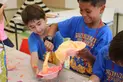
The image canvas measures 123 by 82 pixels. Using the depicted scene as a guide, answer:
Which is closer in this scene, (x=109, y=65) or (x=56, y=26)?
(x=109, y=65)

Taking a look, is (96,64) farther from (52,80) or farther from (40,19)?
(40,19)

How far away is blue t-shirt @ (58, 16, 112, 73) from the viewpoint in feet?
3.67

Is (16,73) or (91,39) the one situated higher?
(91,39)

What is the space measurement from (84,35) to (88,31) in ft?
0.11

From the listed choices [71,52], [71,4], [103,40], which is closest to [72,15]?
[71,4]

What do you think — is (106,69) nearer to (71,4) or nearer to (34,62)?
(34,62)

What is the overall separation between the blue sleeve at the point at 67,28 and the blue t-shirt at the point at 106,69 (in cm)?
37

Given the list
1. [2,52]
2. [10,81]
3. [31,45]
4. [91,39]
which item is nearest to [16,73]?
[10,81]

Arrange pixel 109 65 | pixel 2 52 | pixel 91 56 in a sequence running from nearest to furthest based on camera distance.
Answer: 1. pixel 2 52
2. pixel 109 65
3. pixel 91 56

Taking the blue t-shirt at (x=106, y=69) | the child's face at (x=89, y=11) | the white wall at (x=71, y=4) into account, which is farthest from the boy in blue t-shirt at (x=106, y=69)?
the white wall at (x=71, y=4)

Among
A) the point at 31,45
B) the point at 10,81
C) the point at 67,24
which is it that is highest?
the point at 67,24

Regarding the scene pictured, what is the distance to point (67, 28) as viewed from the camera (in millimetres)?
1313

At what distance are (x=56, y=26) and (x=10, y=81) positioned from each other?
48cm

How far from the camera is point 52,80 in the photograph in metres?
1.01
